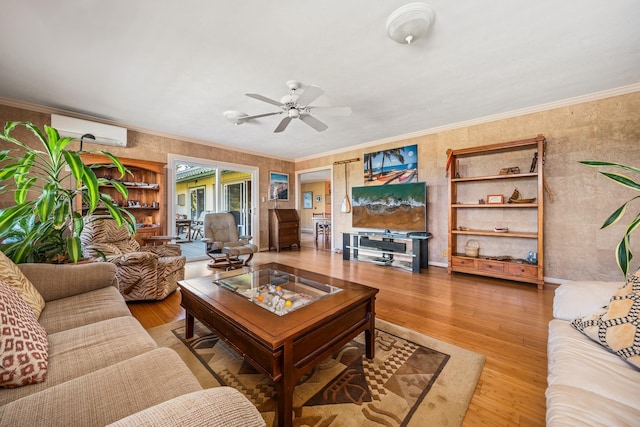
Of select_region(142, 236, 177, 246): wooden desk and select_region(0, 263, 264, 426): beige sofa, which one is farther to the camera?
select_region(142, 236, 177, 246): wooden desk

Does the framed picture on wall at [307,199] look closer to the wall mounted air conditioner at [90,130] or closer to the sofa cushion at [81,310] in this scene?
the wall mounted air conditioner at [90,130]

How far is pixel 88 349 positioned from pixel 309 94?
230 centimetres

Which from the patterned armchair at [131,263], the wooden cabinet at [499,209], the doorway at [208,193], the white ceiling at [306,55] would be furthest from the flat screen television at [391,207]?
the patterned armchair at [131,263]

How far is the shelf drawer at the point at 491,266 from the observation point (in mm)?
3398

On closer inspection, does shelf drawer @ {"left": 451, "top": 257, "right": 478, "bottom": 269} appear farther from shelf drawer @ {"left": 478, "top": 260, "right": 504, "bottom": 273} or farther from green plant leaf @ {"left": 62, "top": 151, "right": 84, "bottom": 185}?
green plant leaf @ {"left": 62, "top": 151, "right": 84, "bottom": 185}

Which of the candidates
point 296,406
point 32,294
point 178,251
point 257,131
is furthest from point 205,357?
point 257,131

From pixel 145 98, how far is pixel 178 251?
2.00 m

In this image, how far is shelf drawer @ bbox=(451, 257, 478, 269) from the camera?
3598mm

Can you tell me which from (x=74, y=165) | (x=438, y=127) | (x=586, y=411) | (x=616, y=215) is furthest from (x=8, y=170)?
(x=438, y=127)

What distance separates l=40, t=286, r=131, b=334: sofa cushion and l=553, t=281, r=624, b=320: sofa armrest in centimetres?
252

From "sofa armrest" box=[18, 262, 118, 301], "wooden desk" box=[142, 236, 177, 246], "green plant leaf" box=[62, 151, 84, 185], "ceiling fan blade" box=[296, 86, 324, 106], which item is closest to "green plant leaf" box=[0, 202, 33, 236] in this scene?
"sofa armrest" box=[18, 262, 118, 301]

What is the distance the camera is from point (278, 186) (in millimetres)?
6277

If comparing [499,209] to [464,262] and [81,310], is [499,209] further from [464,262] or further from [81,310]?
[81,310]

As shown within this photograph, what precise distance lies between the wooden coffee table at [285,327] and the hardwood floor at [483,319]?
2.34ft
